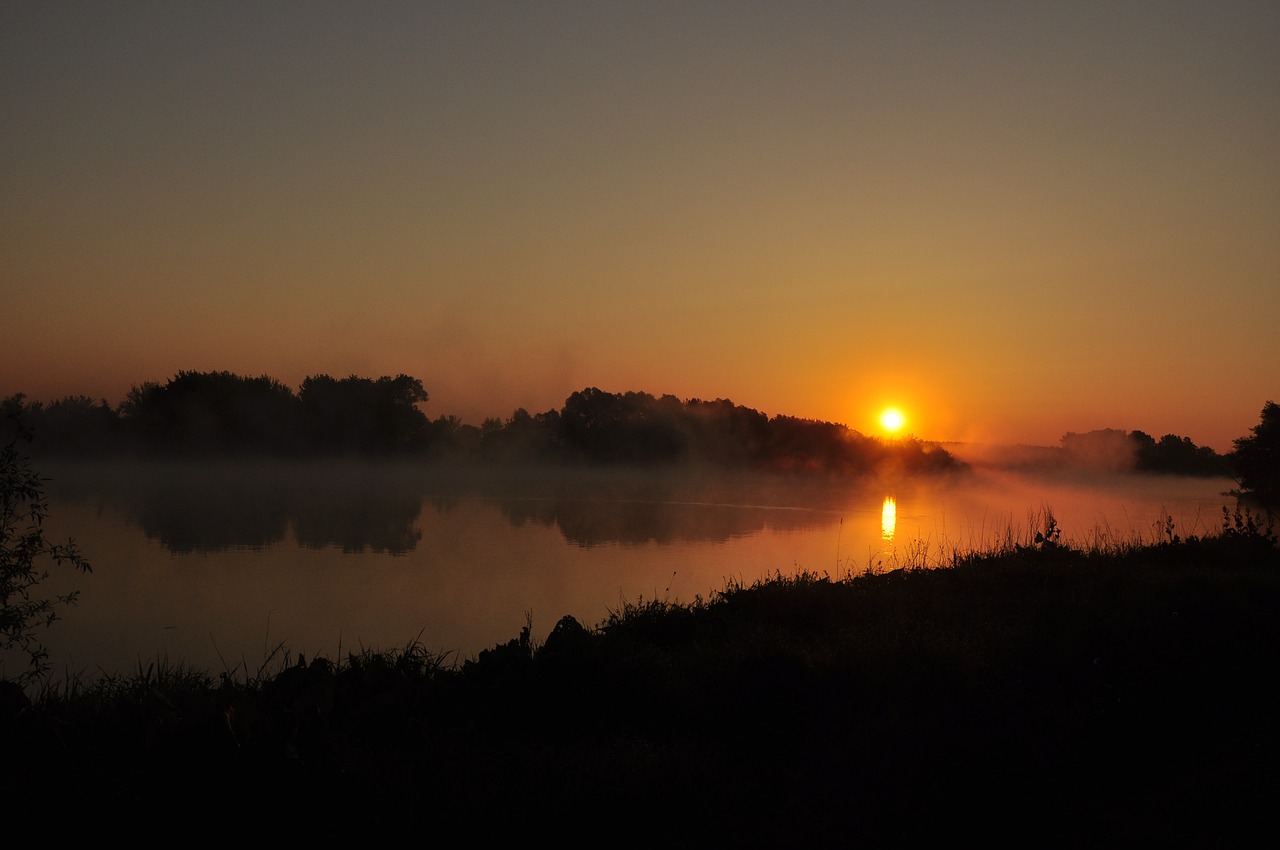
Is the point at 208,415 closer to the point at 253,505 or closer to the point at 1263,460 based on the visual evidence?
the point at 253,505

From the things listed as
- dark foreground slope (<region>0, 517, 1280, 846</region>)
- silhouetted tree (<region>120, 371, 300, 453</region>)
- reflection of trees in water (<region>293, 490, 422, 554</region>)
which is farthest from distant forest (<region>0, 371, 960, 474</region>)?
dark foreground slope (<region>0, 517, 1280, 846</region>)

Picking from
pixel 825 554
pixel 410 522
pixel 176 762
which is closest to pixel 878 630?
pixel 176 762

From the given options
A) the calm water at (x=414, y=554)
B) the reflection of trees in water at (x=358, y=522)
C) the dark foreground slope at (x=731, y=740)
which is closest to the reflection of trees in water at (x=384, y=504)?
the reflection of trees in water at (x=358, y=522)

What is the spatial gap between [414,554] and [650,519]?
39.7 ft

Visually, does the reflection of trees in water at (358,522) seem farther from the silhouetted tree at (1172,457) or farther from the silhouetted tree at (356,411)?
the silhouetted tree at (1172,457)

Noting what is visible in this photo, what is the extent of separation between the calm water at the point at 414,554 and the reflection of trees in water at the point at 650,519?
137 mm

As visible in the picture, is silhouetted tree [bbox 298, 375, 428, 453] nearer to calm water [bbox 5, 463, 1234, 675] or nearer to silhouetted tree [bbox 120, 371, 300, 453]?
silhouetted tree [bbox 120, 371, 300, 453]

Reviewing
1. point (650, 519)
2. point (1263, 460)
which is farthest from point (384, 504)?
point (1263, 460)

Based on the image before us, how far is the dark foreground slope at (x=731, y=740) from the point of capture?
3582 mm

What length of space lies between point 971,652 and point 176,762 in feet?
17.8

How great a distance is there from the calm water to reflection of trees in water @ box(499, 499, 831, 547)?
0.45 ft

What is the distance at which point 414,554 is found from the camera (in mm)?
20281

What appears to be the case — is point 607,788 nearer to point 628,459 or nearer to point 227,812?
point 227,812

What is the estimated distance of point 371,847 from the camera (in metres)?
3.34
